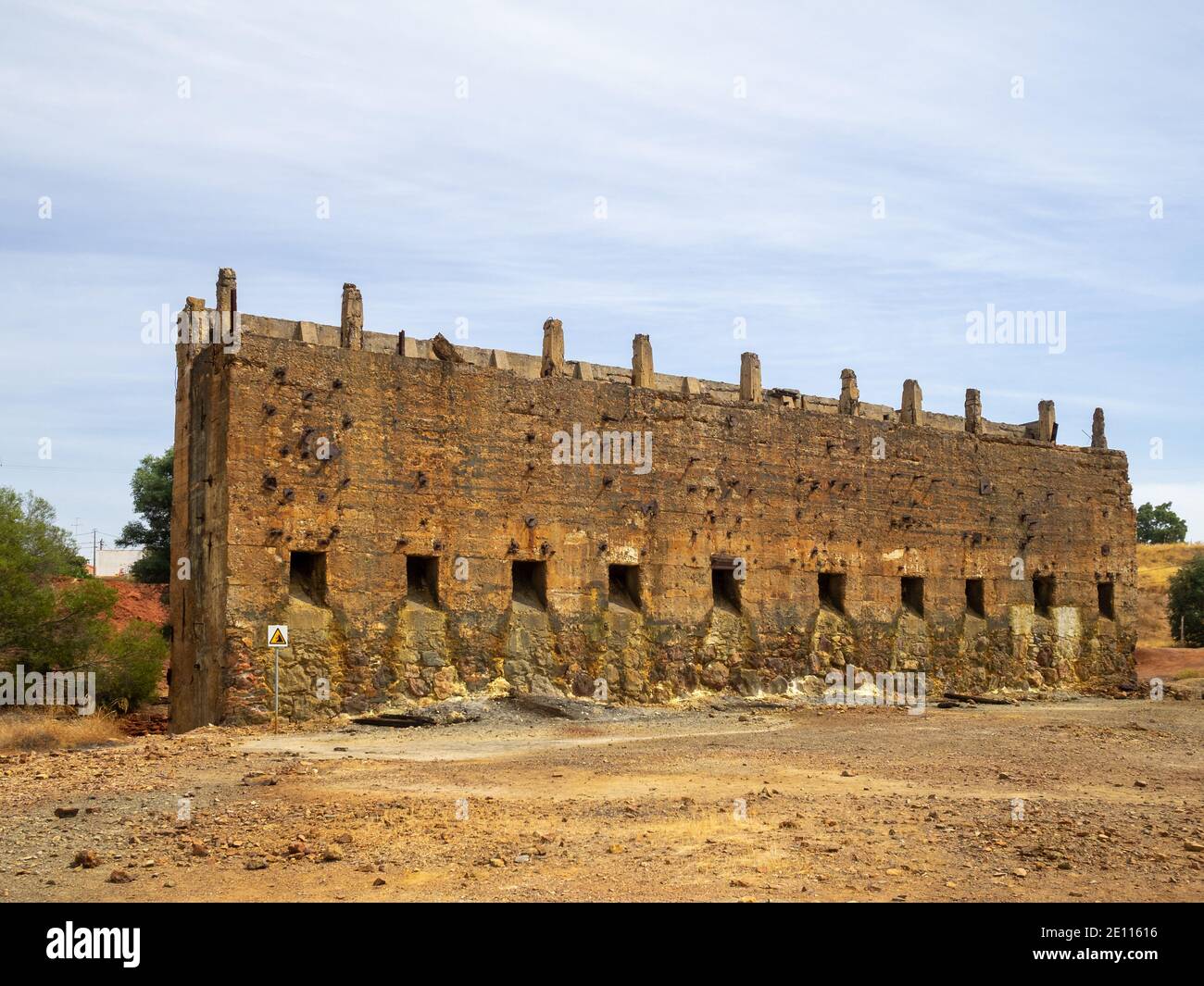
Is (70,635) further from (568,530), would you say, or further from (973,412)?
(973,412)

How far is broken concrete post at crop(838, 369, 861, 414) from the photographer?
24953 millimetres

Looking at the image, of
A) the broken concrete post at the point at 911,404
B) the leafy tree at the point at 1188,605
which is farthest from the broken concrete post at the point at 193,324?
the leafy tree at the point at 1188,605

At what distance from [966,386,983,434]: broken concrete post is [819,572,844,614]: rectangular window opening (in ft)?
16.5

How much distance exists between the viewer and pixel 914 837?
31.1 feet

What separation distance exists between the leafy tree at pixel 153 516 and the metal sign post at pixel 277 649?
2725cm

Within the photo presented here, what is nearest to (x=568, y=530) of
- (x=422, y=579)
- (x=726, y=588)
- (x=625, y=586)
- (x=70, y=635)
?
(x=625, y=586)

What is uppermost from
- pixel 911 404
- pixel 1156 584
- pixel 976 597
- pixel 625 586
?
pixel 911 404

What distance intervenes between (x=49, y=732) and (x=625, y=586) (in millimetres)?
8914

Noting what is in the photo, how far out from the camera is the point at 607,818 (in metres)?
10.3

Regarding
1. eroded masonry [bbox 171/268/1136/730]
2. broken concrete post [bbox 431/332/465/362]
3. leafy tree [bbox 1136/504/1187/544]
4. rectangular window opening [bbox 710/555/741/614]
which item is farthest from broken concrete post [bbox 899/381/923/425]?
leafy tree [bbox 1136/504/1187/544]

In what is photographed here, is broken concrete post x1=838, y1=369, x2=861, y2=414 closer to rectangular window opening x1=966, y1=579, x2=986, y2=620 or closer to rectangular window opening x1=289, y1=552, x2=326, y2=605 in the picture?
rectangular window opening x1=966, y1=579, x2=986, y2=620

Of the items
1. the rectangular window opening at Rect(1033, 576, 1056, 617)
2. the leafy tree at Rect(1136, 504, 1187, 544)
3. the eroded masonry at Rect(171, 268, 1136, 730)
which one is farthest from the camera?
the leafy tree at Rect(1136, 504, 1187, 544)

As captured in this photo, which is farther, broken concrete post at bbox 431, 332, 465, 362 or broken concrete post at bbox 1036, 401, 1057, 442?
broken concrete post at bbox 1036, 401, 1057, 442

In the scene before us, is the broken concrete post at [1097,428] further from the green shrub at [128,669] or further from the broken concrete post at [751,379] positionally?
the green shrub at [128,669]
